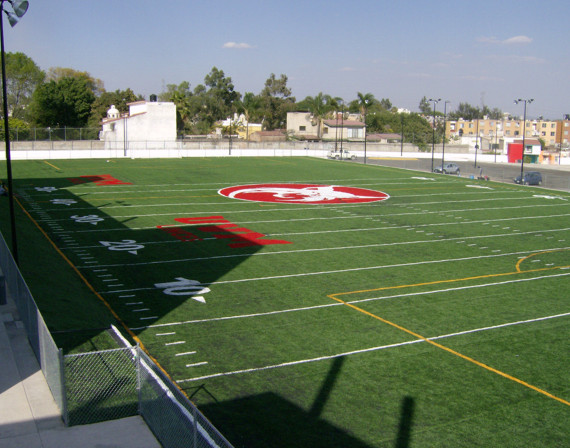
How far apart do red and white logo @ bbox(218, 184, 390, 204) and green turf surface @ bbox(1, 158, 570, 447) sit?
102 inches

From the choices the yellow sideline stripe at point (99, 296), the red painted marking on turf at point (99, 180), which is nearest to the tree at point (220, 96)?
the red painted marking on turf at point (99, 180)

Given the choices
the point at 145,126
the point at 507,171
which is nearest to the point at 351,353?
the point at 507,171

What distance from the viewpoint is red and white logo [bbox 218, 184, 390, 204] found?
128ft

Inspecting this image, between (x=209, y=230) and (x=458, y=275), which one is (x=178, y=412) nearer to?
(x=458, y=275)

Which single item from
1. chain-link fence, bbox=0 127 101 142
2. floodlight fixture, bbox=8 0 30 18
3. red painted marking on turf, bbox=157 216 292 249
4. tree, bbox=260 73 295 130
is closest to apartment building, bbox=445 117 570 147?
tree, bbox=260 73 295 130

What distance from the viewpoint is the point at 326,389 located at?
12.7 metres

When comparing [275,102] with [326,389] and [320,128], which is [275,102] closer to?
[320,128]

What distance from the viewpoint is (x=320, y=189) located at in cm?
4438

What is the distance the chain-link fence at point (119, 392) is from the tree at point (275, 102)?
134 metres

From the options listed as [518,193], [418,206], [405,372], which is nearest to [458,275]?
[405,372]

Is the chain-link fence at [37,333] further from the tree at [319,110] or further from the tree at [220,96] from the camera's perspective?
the tree at [220,96]

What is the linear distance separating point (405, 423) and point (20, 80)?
438 feet

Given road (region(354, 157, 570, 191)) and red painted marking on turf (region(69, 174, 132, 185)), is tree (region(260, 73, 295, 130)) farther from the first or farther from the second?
red painted marking on turf (region(69, 174, 132, 185))

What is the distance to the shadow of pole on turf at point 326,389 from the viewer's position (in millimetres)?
11703
